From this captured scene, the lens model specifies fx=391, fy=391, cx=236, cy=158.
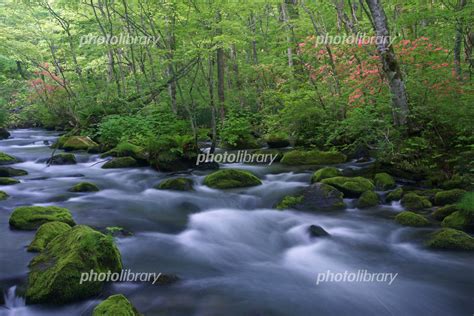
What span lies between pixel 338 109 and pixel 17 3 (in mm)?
14269

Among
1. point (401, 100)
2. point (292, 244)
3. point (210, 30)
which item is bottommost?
point (292, 244)

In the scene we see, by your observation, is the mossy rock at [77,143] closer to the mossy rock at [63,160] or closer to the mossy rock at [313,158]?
the mossy rock at [63,160]

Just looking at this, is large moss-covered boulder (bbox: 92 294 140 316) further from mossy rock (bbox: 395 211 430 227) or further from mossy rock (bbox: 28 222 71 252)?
mossy rock (bbox: 395 211 430 227)

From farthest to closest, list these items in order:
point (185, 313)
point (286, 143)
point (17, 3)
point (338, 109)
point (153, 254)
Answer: point (17, 3)
point (286, 143)
point (338, 109)
point (153, 254)
point (185, 313)

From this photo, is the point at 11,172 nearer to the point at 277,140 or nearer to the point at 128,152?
the point at 128,152

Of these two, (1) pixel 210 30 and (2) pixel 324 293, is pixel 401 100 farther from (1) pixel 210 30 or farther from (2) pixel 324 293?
(2) pixel 324 293

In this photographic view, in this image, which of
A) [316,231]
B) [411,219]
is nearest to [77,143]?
[316,231]

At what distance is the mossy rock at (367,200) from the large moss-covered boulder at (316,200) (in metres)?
0.37

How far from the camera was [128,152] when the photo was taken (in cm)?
1284

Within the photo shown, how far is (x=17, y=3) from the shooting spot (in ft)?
55.1

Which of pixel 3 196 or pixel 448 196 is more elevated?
pixel 448 196

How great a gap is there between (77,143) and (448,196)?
13.4 meters

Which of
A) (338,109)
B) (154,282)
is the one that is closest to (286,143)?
(338,109)

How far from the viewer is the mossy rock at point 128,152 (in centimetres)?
1231
